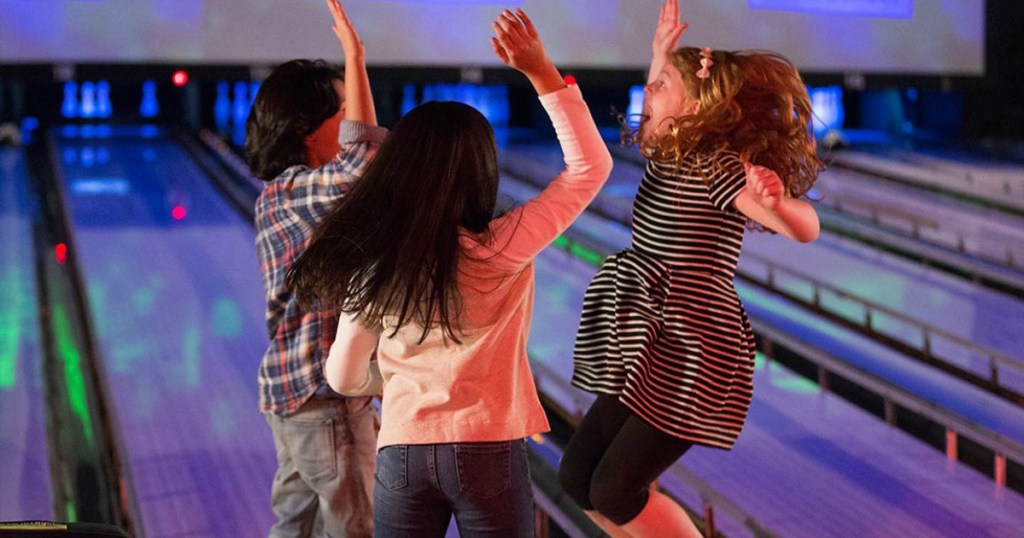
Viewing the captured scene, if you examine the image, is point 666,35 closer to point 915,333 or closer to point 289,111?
point 289,111

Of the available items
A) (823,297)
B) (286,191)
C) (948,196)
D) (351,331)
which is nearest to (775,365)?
(823,297)

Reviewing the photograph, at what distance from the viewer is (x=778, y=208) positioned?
1811mm

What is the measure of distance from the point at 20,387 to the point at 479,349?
286cm

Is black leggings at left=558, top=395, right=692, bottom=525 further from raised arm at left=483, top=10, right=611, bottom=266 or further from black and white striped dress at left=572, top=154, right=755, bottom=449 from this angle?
raised arm at left=483, top=10, right=611, bottom=266

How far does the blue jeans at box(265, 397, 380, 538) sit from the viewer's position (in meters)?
2.05

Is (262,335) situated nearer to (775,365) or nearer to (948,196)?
(775,365)

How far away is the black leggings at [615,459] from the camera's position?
200 cm

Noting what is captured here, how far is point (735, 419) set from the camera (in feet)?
6.77

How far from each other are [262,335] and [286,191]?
2658mm

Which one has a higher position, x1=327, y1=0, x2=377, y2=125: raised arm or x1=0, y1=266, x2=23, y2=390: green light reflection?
x1=327, y1=0, x2=377, y2=125: raised arm

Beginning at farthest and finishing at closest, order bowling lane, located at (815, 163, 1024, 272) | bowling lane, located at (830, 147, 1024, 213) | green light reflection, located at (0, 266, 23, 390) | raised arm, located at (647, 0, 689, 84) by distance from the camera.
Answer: bowling lane, located at (830, 147, 1024, 213) < bowling lane, located at (815, 163, 1024, 272) < green light reflection, located at (0, 266, 23, 390) < raised arm, located at (647, 0, 689, 84)

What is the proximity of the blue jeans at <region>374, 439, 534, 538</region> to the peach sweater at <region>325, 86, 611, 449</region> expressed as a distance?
2 centimetres

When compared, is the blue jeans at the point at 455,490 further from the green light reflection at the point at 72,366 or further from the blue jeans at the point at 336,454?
the green light reflection at the point at 72,366

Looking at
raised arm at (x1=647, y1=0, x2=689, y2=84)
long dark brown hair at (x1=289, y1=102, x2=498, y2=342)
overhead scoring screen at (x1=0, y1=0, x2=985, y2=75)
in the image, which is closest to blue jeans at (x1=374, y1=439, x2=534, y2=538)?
long dark brown hair at (x1=289, y1=102, x2=498, y2=342)
